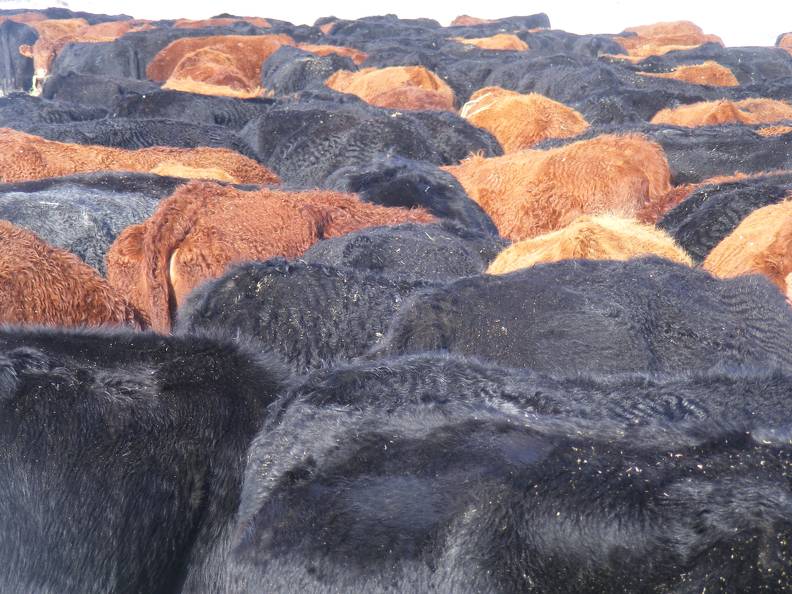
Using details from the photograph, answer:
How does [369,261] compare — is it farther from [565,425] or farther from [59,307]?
[565,425]

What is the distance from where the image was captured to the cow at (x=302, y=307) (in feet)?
9.18

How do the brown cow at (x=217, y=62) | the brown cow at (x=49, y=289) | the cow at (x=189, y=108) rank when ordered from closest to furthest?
the brown cow at (x=49, y=289) < the cow at (x=189, y=108) < the brown cow at (x=217, y=62)

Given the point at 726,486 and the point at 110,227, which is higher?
the point at 726,486

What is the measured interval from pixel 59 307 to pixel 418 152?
142 inches

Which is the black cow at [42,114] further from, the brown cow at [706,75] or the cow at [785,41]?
the cow at [785,41]

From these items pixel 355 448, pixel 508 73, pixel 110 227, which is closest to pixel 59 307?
pixel 110 227

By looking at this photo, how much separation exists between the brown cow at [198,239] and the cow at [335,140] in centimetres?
198

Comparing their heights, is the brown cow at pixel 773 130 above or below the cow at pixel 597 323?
above

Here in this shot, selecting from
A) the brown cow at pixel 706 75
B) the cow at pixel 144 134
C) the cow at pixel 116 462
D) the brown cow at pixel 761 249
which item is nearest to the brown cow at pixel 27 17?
the brown cow at pixel 706 75

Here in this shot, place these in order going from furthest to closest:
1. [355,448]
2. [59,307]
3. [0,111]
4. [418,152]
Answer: [0,111]
[418,152]
[59,307]
[355,448]

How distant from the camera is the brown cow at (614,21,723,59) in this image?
21594 mm

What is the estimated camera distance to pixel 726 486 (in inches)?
56.2

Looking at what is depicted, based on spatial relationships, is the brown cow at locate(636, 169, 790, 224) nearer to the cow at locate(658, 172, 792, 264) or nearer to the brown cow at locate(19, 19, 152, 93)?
the cow at locate(658, 172, 792, 264)

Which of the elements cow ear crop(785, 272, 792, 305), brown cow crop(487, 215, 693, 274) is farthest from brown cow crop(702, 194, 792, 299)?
brown cow crop(487, 215, 693, 274)
